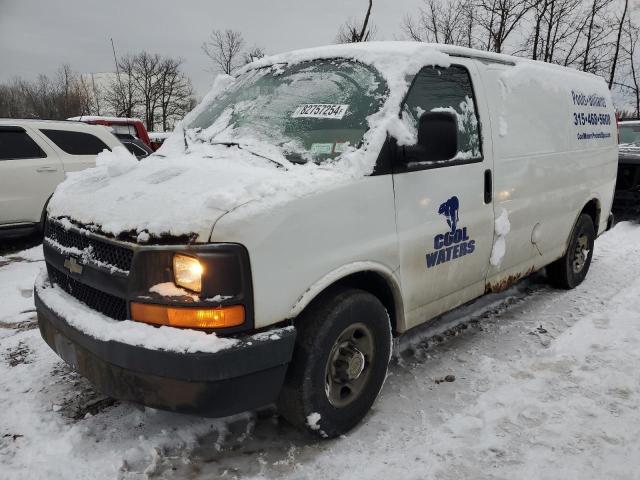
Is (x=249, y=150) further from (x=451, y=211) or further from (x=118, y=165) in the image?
(x=451, y=211)

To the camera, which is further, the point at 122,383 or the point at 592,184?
the point at 592,184

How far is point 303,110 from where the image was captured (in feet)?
9.80

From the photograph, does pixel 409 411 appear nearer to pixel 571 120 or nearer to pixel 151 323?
pixel 151 323

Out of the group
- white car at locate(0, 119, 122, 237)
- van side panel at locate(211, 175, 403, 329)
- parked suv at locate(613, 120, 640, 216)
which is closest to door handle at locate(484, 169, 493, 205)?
van side panel at locate(211, 175, 403, 329)

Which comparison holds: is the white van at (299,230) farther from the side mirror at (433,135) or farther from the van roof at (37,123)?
the van roof at (37,123)

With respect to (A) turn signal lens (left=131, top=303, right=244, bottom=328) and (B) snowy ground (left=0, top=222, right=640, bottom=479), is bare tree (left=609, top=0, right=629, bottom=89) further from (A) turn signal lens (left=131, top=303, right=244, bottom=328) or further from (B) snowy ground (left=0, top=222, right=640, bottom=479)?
(A) turn signal lens (left=131, top=303, right=244, bottom=328)

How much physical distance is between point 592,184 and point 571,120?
2.64 feet

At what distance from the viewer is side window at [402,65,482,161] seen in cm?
298

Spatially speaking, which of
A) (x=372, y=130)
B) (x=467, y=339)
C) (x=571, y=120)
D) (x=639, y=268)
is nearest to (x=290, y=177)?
(x=372, y=130)

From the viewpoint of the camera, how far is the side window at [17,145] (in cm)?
666

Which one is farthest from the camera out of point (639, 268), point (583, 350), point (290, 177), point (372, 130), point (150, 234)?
point (639, 268)

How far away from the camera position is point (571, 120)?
4625 millimetres

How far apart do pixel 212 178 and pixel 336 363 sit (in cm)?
116

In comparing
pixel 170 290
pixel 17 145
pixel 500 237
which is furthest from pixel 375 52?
pixel 17 145
